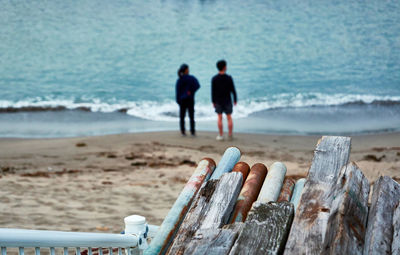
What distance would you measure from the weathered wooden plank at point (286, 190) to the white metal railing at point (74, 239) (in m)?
0.78

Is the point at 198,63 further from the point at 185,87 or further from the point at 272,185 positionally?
the point at 272,185

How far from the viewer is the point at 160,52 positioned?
27.4 meters

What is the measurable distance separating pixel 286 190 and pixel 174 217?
2.50 feet

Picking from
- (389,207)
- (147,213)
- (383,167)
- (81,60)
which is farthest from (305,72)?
(389,207)

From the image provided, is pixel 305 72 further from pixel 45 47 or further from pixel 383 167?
pixel 383 167

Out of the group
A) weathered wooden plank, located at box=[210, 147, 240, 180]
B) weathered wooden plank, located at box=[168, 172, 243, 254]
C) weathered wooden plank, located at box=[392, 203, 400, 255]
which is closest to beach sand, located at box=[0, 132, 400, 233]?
weathered wooden plank, located at box=[210, 147, 240, 180]

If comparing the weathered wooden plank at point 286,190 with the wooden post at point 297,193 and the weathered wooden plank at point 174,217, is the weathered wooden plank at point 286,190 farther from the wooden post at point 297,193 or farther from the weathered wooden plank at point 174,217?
the weathered wooden plank at point 174,217

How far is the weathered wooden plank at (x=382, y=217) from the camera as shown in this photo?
1521 millimetres

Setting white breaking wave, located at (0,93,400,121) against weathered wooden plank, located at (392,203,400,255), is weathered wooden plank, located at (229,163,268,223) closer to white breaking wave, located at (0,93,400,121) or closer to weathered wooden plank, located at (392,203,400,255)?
weathered wooden plank, located at (392,203,400,255)

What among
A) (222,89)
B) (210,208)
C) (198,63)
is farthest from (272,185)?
(198,63)

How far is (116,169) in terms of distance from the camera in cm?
803

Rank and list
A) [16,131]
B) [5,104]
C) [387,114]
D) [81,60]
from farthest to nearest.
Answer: [81,60], [5,104], [387,114], [16,131]

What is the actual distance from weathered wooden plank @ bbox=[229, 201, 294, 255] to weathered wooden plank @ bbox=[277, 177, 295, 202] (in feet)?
3.48

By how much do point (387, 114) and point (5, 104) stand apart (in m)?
13.8
